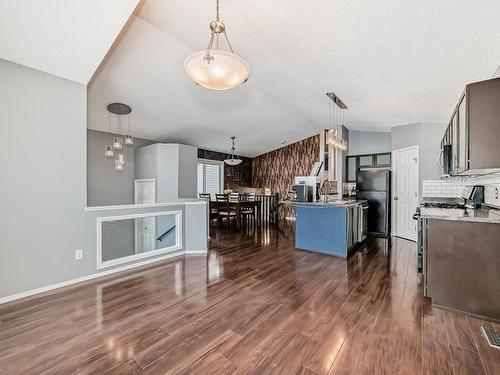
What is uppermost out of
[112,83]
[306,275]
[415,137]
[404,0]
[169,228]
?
[112,83]

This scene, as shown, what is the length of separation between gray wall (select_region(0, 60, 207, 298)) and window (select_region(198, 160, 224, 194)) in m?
5.18

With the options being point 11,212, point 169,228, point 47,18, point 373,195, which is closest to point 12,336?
point 11,212

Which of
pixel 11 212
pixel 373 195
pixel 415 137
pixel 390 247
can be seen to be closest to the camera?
pixel 11 212

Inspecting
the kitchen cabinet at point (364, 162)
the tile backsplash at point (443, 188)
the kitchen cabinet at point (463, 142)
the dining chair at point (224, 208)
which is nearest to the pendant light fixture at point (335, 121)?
the kitchen cabinet at point (364, 162)

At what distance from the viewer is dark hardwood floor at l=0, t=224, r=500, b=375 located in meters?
1.56

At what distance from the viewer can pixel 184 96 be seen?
4723mm

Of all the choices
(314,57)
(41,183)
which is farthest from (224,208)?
(314,57)

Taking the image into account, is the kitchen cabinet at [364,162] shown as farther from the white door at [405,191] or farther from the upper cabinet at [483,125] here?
the upper cabinet at [483,125]

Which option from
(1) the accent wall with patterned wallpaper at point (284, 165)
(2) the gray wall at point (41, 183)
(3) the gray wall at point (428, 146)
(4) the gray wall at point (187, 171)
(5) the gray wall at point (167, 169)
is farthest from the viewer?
(1) the accent wall with patterned wallpaper at point (284, 165)

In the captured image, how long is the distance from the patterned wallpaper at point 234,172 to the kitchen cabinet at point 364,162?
412 cm

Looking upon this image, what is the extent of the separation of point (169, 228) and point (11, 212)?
1.97 m

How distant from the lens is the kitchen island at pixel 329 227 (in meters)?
3.96

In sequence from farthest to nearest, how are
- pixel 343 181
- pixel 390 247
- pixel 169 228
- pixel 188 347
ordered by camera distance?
pixel 343 181 → pixel 390 247 → pixel 169 228 → pixel 188 347

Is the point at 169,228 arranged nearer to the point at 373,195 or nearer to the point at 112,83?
the point at 112,83
